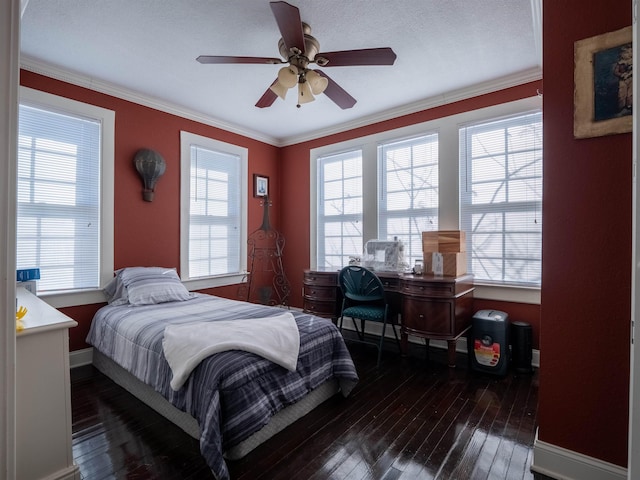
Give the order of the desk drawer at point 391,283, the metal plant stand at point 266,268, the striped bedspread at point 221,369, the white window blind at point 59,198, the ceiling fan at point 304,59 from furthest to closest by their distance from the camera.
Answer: the metal plant stand at point 266,268 → the desk drawer at point 391,283 → the white window blind at point 59,198 → the ceiling fan at point 304,59 → the striped bedspread at point 221,369

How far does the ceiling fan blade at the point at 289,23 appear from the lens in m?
1.68

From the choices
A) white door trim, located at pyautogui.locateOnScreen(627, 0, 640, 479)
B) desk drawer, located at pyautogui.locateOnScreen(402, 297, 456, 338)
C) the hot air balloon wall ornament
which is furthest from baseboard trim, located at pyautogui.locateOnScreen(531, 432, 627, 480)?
the hot air balloon wall ornament

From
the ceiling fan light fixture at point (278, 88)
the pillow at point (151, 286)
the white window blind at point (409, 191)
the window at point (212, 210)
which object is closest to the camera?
the ceiling fan light fixture at point (278, 88)

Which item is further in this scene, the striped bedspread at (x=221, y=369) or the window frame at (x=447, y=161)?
the window frame at (x=447, y=161)

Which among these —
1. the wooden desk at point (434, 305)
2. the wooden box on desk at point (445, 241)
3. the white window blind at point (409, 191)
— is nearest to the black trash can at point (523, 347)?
the wooden desk at point (434, 305)

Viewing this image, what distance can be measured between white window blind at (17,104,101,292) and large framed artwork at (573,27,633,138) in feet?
12.2

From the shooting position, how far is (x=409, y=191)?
3736 mm

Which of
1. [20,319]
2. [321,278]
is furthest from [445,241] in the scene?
[20,319]

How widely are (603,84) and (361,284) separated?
7.28 ft

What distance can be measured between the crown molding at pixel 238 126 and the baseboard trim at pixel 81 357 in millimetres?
2479

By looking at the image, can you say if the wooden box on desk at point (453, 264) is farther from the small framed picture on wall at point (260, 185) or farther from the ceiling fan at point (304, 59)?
the small framed picture on wall at point (260, 185)

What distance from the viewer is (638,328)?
95 centimetres

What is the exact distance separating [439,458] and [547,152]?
1706 millimetres

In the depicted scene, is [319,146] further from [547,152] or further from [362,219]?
[547,152]
